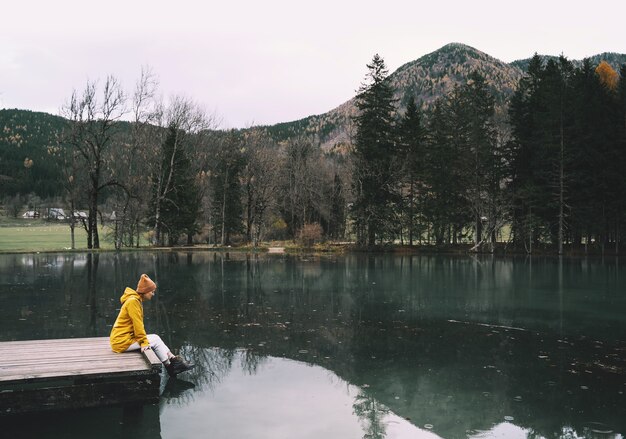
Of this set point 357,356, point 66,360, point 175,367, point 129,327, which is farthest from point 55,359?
point 357,356

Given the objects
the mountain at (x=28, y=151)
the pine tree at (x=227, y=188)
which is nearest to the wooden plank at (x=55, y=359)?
the pine tree at (x=227, y=188)

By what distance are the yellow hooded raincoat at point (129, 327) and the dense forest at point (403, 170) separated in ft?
111

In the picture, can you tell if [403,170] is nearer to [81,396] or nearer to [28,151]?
[81,396]

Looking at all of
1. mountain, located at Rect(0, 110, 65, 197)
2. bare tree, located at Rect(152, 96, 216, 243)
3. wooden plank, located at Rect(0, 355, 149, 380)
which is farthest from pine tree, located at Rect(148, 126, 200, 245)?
mountain, located at Rect(0, 110, 65, 197)

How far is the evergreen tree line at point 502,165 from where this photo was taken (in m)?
42.3

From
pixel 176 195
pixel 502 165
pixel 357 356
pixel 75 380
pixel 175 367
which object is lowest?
pixel 357 356

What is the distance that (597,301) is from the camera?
16281mm

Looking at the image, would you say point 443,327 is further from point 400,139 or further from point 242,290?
point 400,139

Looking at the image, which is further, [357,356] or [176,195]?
[176,195]

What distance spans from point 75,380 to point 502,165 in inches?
1868

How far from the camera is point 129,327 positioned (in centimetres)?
739

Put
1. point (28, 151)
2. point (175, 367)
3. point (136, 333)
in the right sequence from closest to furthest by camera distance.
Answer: point (136, 333), point (175, 367), point (28, 151)

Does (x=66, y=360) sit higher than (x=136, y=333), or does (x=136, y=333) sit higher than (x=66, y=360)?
(x=136, y=333)

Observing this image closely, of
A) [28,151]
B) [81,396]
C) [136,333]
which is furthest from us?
[28,151]
